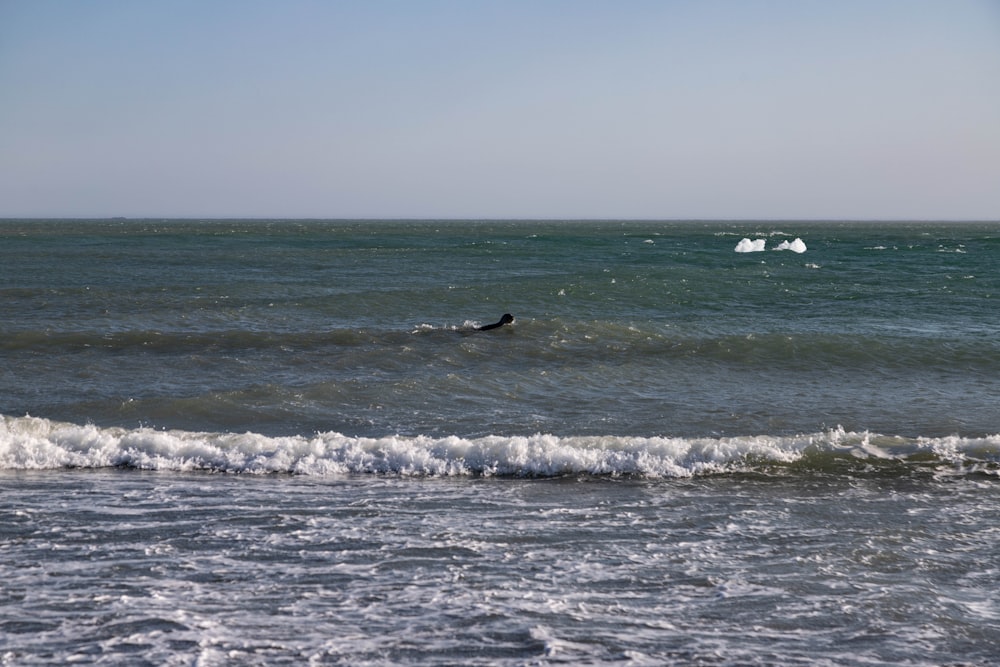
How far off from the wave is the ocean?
0.04 meters

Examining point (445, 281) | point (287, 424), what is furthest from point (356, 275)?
point (287, 424)

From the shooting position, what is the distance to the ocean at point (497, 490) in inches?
216

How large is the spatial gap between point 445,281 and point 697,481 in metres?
24.0

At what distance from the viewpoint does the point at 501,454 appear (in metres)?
10.1

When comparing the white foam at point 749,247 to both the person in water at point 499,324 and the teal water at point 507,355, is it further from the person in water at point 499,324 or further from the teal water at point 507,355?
the person in water at point 499,324

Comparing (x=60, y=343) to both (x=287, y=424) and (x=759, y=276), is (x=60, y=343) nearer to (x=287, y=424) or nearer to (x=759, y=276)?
(x=287, y=424)

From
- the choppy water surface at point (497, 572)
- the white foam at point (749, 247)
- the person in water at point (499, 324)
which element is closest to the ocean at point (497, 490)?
the choppy water surface at point (497, 572)

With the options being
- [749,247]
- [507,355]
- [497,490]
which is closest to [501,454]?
[497,490]

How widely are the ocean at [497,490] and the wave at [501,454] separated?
0.04 metres

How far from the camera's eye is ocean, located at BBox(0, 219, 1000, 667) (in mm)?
5477

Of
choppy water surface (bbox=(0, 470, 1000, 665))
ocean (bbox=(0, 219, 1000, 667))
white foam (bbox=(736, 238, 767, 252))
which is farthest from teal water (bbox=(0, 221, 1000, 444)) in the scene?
white foam (bbox=(736, 238, 767, 252))

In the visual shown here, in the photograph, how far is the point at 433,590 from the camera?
6.12m

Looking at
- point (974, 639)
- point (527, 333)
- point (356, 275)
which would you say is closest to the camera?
point (974, 639)

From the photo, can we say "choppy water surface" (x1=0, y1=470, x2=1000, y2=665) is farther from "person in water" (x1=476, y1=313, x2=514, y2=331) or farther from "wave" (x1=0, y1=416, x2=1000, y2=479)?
"person in water" (x1=476, y1=313, x2=514, y2=331)
